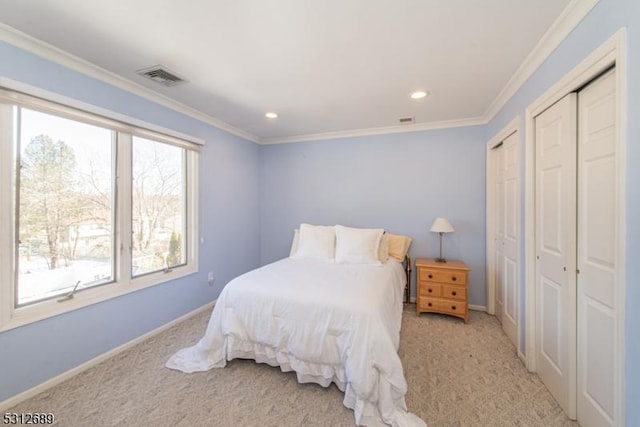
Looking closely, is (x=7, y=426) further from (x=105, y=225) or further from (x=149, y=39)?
(x=149, y=39)

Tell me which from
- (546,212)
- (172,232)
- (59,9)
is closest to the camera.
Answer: (59,9)

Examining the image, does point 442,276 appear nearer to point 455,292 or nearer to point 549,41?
point 455,292

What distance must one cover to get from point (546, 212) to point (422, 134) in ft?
6.53

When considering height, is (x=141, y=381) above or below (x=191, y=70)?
below

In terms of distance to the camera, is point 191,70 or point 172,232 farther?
point 172,232

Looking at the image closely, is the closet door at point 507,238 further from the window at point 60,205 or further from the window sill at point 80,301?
the window at point 60,205

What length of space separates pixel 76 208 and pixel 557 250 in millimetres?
3615

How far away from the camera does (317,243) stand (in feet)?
10.5

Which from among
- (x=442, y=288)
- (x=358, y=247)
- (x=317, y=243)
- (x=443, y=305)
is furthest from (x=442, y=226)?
(x=317, y=243)

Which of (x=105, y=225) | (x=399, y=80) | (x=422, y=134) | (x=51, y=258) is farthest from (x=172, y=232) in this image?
(x=422, y=134)

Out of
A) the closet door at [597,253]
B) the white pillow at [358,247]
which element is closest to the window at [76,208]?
the white pillow at [358,247]

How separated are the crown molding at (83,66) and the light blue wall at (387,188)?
1.64 meters

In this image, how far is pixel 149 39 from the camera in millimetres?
1736

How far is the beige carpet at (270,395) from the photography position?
159cm
